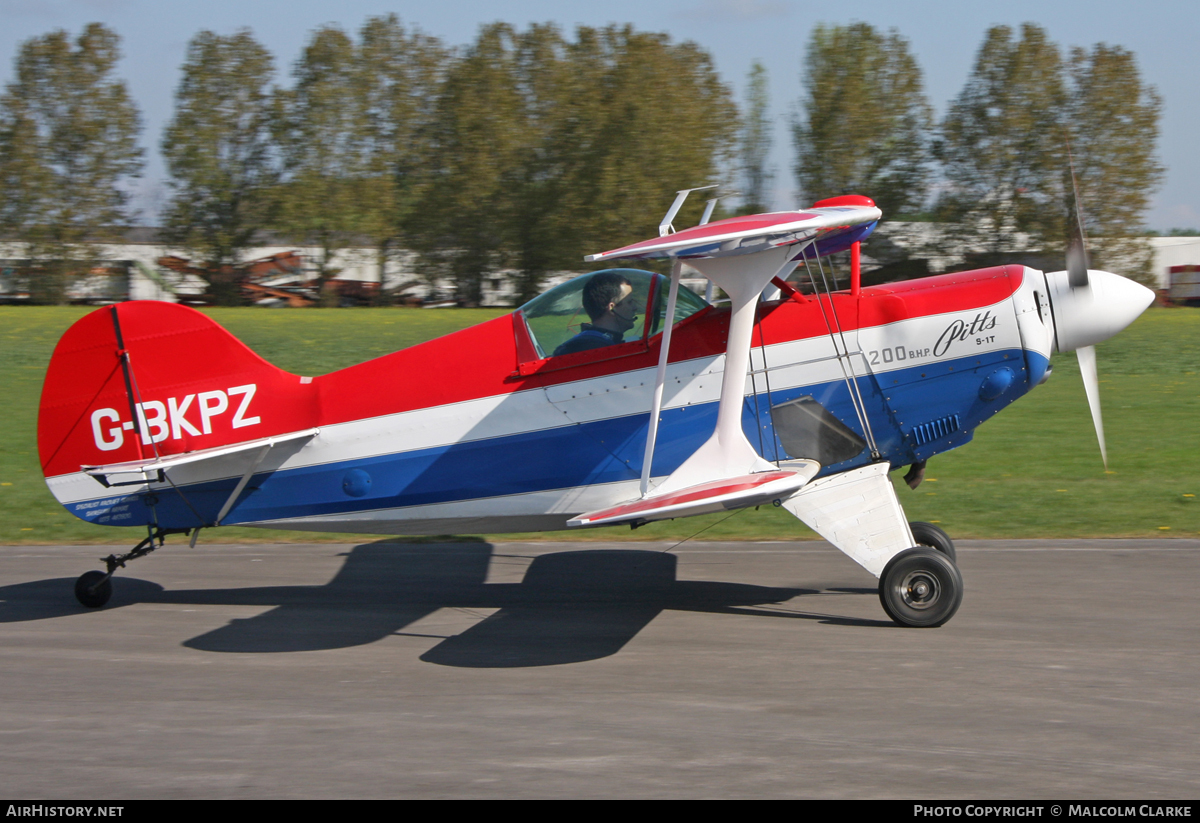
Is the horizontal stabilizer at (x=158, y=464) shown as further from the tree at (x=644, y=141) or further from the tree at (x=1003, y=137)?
the tree at (x=1003, y=137)

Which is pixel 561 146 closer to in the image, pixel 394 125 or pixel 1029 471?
pixel 394 125

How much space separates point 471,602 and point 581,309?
90.2 inches

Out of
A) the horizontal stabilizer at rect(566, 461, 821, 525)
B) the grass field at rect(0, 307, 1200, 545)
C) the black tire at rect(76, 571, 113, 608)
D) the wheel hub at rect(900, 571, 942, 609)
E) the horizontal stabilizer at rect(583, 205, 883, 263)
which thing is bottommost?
the grass field at rect(0, 307, 1200, 545)

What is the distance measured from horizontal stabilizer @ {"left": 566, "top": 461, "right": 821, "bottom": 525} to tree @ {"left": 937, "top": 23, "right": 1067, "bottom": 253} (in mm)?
29838

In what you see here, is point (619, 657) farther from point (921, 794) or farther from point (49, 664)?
point (49, 664)

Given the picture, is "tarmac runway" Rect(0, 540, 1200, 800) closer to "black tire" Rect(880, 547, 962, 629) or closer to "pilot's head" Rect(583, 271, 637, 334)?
"black tire" Rect(880, 547, 962, 629)

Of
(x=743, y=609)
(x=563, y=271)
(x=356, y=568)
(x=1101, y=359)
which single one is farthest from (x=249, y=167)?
(x=743, y=609)

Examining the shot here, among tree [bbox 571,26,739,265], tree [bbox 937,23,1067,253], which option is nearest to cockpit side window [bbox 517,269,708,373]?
tree [bbox 571,26,739,265]

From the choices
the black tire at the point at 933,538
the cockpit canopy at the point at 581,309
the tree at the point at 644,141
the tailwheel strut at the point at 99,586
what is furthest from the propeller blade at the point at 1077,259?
the tree at the point at 644,141

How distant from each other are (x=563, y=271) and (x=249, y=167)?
13.0 meters

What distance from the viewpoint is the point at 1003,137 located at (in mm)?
33125

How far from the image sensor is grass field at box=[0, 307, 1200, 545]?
31.2 feet

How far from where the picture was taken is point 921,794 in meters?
4.03

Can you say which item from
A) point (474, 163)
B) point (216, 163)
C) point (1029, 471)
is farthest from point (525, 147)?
point (1029, 471)
